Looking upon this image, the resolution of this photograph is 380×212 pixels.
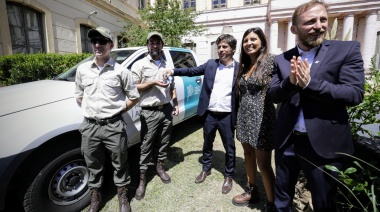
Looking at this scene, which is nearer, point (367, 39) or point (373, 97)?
point (373, 97)

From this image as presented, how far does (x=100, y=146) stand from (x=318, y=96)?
2.08 m

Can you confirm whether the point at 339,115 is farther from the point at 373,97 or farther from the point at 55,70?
the point at 55,70

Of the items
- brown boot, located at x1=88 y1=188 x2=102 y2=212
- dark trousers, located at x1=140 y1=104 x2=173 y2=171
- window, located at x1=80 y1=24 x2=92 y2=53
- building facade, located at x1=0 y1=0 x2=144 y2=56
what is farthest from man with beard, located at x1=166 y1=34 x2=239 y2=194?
window, located at x1=80 y1=24 x2=92 y2=53

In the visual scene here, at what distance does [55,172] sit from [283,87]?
2.35 m

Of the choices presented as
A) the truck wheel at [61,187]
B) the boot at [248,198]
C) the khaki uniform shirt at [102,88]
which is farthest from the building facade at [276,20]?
the truck wheel at [61,187]

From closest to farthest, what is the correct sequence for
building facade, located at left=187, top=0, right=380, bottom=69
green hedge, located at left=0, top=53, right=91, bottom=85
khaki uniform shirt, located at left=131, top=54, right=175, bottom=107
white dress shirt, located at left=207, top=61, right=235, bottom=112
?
white dress shirt, located at left=207, top=61, right=235, bottom=112 → khaki uniform shirt, located at left=131, top=54, right=175, bottom=107 → green hedge, located at left=0, top=53, right=91, bottom=85 → building facade, located at left=187, top=0, right=380, bottom=69

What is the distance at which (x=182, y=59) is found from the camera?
14.8 feet

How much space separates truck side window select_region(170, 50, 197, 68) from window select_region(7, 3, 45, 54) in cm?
644

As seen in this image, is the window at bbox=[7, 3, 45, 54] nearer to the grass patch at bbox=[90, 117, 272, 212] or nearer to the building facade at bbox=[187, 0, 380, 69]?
the grass patch at bbox=[90, 117, 272, 212]

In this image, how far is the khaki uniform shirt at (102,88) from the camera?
7.29ft

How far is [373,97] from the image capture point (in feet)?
6.19

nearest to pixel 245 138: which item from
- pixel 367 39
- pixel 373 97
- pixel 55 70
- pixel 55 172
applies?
pixel 373 97

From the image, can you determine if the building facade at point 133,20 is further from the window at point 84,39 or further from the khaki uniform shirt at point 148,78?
the khaki uniform shirt at point 148,78

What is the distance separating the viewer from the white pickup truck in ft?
6.35
